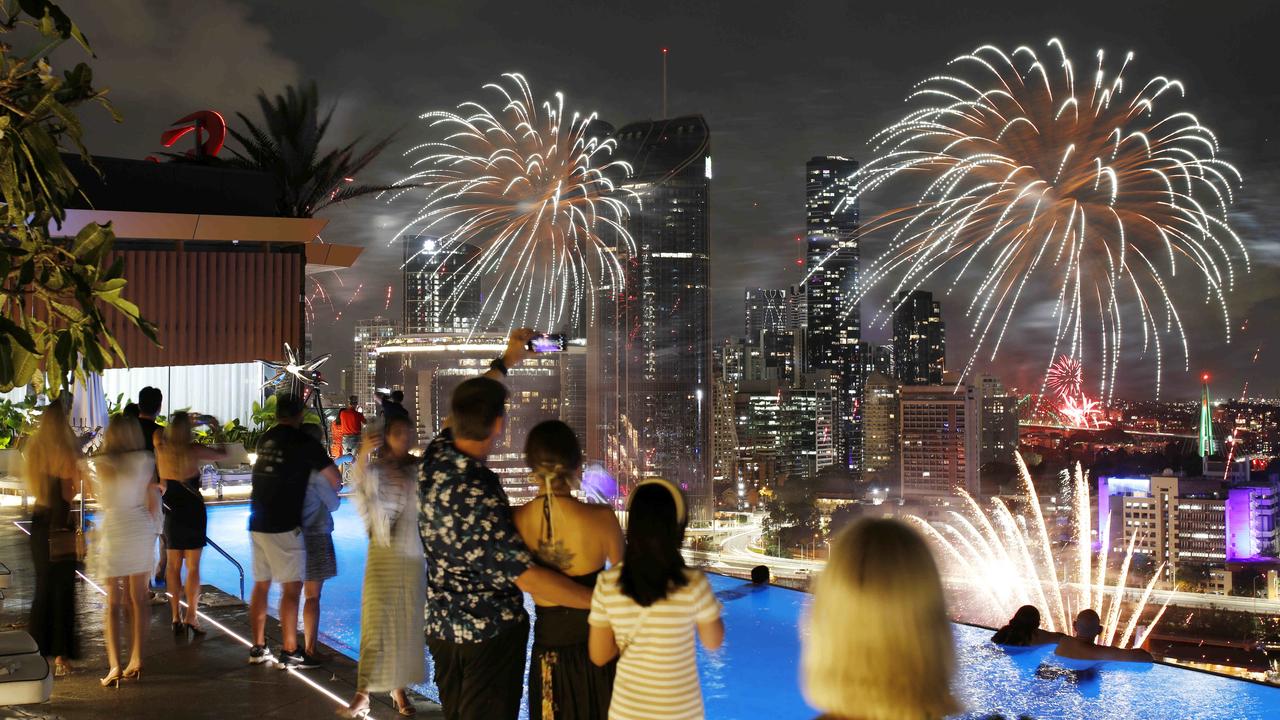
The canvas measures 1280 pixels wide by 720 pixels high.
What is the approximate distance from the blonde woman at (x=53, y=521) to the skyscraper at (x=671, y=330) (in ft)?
220

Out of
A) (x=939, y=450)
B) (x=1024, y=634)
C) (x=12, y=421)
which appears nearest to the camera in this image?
(x=1024, y=634)

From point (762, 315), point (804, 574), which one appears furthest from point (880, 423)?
point (804, 574)

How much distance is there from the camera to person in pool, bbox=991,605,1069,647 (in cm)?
588

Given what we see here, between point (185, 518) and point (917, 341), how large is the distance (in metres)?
104

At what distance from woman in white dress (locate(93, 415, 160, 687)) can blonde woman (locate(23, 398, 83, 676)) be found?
0.27 meters

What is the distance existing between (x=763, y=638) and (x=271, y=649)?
286 centimetres

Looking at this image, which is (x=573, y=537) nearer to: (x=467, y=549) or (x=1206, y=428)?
(x=467, y=549)

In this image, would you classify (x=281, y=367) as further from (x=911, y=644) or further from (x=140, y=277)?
(x=911, y=644)

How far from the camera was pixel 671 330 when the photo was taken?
76938mm

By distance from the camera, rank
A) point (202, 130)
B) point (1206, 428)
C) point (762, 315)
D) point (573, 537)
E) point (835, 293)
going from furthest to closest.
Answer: point (835, 293) → point (762, 315) → point (1206, 428) → point (202, 130) → point (573, 537)

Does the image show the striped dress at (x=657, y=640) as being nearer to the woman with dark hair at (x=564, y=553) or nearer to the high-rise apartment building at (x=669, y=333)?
the woman with dark hair at (x=564, y=553)

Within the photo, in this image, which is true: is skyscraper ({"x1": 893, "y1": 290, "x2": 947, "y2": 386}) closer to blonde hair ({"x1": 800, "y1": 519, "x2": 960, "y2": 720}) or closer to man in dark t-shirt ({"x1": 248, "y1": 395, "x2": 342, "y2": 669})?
man in dark t-shirt ({"x1": 248, "y1": 395, "x2": 342, "y2": 669})

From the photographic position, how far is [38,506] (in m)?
5.32

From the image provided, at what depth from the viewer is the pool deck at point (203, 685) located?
456cm
